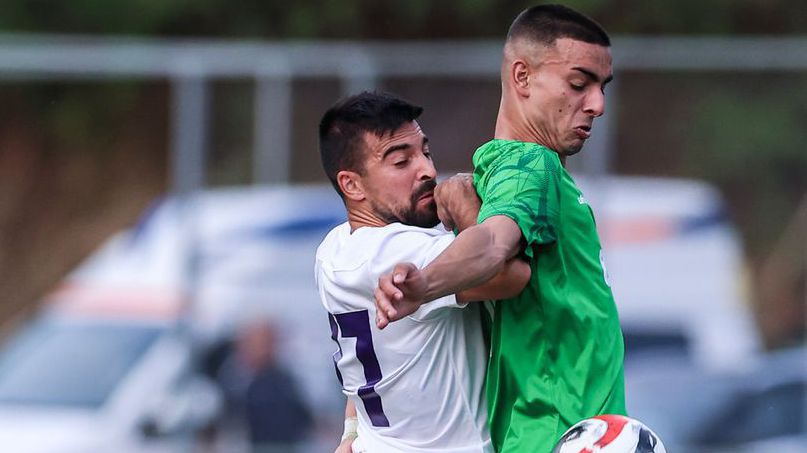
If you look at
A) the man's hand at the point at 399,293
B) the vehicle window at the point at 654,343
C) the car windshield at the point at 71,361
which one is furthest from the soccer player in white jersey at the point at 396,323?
the vehicle window at the point at 654,343

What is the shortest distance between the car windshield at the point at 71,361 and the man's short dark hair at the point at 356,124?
20.3 feet

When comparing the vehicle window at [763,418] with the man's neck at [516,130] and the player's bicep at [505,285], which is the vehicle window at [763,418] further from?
the player's bicep at [505,285]

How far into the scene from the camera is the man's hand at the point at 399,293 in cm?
321

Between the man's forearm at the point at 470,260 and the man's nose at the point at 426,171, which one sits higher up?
the man's nose at the point at 426,171

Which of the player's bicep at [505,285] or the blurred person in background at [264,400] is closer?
the player's bicep at [505,285]

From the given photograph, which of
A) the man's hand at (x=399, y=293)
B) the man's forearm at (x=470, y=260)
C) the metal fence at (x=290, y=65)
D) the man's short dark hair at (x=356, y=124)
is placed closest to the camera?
the man's hand at (x=399, y=293)

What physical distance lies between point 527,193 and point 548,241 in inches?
5.3

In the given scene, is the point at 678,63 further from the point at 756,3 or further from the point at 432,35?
the point at 756,3

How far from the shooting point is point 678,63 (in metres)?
10.4

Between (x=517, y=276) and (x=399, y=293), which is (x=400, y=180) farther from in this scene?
(x=399, y=293)

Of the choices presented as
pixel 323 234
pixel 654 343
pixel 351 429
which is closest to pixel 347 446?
pixel 351 429

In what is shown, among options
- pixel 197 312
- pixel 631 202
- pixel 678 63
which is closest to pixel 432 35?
pixel 631 202

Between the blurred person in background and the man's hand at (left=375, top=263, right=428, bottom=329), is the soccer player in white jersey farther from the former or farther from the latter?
the blurred person in background

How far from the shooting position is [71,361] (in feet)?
33.3
